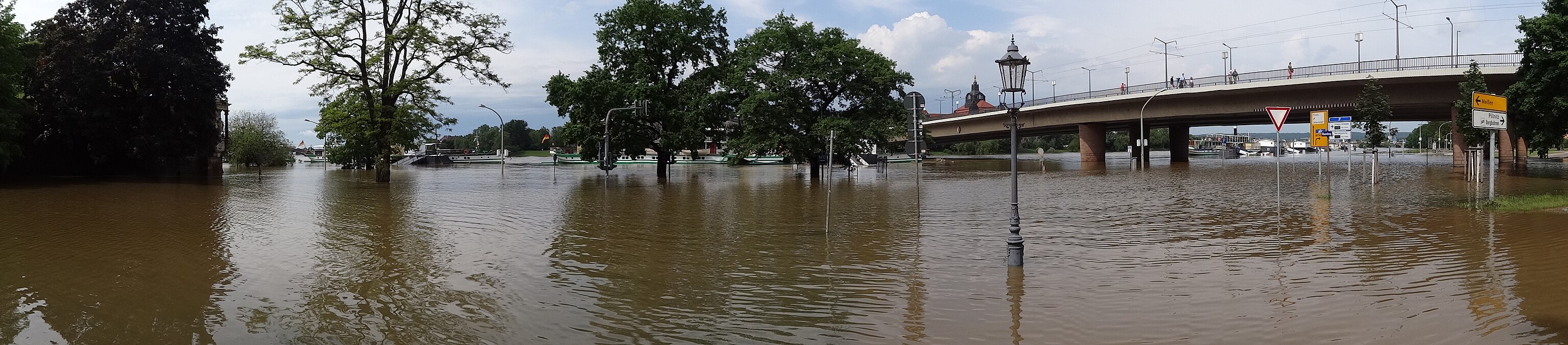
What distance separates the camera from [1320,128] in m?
29.4

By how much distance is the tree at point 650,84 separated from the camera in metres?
43.3

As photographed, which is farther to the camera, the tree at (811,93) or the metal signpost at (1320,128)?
the tree at (811,93)

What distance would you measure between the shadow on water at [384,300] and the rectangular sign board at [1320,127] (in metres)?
27.3

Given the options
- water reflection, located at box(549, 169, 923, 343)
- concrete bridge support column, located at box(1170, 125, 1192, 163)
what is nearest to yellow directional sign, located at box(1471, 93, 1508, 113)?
water reflection, located at box(549, 169, 923, 343)

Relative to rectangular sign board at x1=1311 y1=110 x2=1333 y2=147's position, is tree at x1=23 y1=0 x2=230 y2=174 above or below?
above

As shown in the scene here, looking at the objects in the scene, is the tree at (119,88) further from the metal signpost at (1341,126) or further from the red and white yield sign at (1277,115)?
the metal signpost at (1341,126)

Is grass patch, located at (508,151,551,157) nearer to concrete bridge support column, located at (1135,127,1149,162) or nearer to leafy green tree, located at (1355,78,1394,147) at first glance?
concrete bridge support column, located at (1135,127,1149,162)

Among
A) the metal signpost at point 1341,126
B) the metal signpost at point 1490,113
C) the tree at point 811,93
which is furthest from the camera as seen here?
the tree at point 811,93

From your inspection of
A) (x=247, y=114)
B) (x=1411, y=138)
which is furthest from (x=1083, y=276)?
(x=1411, y=138)

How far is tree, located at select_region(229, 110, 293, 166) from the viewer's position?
80688 mm

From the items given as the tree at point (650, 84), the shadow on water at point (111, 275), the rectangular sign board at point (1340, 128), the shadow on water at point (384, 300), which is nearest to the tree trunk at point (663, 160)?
the tree at point (650, 84)

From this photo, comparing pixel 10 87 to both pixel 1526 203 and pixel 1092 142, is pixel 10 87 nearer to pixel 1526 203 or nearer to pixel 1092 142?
pixel 1526 203

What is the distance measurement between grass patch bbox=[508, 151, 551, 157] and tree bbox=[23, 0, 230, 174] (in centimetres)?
11001

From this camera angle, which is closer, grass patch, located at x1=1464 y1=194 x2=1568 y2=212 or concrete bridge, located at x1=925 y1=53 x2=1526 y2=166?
grass patch, located at x1=1464 y1=194 x2=1568 y2=212
